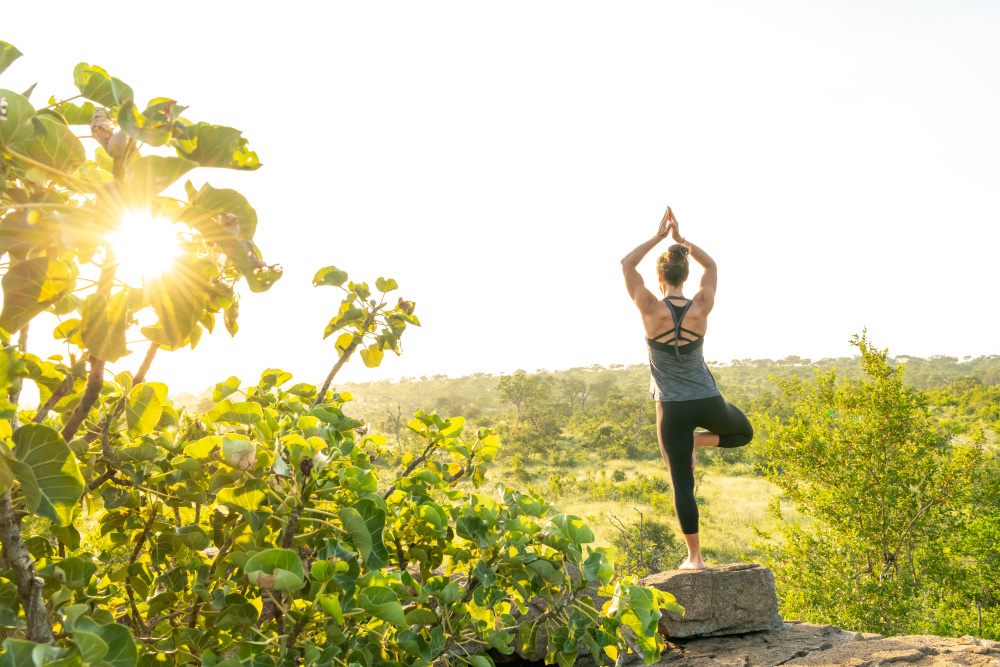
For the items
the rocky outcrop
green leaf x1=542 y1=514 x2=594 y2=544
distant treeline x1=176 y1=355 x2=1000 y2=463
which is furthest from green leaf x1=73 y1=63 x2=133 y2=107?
distant treeline x1=176 y1=355 x2=1000 y2=463

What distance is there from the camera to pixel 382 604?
102 cm

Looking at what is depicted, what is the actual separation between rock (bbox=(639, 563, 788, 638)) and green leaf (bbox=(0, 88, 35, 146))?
136 inches

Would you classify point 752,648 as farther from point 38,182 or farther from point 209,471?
point 38,182

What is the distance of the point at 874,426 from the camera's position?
6.38 metres

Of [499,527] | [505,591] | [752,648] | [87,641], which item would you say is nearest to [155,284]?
[87,641]

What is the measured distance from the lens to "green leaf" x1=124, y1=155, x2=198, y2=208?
75 centimetres

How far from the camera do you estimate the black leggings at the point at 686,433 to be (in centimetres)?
325

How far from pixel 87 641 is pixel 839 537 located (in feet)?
24.8

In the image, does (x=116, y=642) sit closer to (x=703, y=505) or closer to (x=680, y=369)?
(x=680, y=369)

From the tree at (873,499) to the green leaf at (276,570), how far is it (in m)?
6.84

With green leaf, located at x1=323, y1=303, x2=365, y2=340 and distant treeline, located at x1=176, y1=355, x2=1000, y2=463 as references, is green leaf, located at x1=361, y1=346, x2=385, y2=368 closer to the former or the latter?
green leaf, located at x1=323, y1=303, x2=365, y2=340

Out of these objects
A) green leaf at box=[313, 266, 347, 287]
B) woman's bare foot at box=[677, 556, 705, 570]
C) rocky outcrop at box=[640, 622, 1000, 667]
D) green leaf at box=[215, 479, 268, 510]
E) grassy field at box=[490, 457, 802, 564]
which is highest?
green leaf at box=[313, 266, 347, 287]

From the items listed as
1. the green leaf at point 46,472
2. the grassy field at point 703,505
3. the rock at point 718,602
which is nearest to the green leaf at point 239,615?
the green leaf at point 46,472

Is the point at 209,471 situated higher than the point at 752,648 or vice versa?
the point at 209,471
